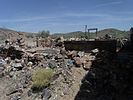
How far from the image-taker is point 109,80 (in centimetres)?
1614

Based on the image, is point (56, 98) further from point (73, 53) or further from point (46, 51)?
point (46, 51)

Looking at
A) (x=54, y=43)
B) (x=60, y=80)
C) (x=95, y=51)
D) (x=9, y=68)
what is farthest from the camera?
(x=54, y=43)

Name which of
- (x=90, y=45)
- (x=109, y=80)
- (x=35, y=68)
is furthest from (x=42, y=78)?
(x=90, y=45)

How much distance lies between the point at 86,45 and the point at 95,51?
1.84 meters

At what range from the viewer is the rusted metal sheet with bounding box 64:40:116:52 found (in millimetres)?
19281

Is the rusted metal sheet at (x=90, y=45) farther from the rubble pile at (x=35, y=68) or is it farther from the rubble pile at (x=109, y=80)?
the rubble pile at (x=109, y=80)

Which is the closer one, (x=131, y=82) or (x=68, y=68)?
(x=131, y=82)

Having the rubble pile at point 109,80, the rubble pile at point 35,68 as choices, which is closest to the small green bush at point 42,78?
the rubble pile at point 35,68

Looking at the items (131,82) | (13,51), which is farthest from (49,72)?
(13,51)

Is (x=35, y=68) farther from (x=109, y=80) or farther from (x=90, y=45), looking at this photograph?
(x=109, y=80)

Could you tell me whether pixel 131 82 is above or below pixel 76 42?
below

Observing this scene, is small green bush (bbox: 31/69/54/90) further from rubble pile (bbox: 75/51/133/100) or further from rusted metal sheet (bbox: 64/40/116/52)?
rusted metal sheet (bbox: 64/40/116/52)

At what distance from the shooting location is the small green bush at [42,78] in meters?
17.0

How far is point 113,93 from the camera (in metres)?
15.4
